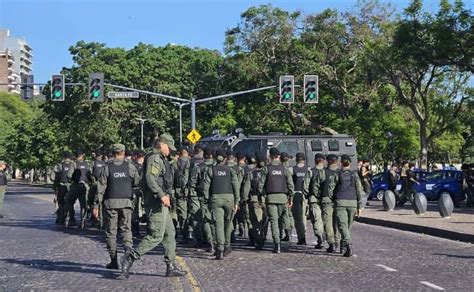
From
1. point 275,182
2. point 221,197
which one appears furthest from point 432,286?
point 275,182

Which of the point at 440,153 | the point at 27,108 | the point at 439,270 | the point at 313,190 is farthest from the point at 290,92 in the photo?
the point at 27,108

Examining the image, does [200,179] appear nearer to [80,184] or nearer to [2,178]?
[80,184]

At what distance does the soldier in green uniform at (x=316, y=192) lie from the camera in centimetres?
1407

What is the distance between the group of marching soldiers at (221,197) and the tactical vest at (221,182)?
18 mm

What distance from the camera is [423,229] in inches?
742

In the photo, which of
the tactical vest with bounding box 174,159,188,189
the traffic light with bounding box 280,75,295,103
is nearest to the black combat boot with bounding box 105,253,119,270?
the tactical vest with bounding box 174,159,188,189

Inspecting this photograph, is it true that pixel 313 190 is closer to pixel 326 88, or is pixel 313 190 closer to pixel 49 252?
pixel 49 252

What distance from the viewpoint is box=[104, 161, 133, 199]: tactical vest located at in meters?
11.3

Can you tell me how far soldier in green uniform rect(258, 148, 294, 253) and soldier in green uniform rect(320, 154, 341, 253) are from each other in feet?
2.04

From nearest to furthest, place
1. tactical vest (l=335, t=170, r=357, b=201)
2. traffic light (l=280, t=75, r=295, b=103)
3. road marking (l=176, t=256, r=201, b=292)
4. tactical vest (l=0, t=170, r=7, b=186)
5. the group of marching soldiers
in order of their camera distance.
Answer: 1. road marking (l=176, t=256, r=201, b=292)
2. the group of marching soldiers
3. tactical vest (l=335, t=170, r=357, b=201)
4. tactical vest (l=0, t=170, r=7, b=186)
5. traffic light (l=280, t=75, r=295, b=103)

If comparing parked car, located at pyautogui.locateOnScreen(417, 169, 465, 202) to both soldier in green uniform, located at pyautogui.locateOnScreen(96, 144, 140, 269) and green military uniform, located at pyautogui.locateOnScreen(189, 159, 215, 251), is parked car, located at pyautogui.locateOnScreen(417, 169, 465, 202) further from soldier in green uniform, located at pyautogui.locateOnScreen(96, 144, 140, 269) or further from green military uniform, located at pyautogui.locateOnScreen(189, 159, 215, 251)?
soldier in green uniform, located at pyautogui.locateOnScreen(96, 144, 140, 269)

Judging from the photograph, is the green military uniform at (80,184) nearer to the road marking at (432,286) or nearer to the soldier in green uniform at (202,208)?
the soldier in green uniform at (202,208)

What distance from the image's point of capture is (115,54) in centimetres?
5641

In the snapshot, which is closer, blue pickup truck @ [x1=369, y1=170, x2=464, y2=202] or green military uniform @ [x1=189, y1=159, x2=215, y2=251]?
green military uniform @ [x1=189, y1=159, x2=215, y2=251]
